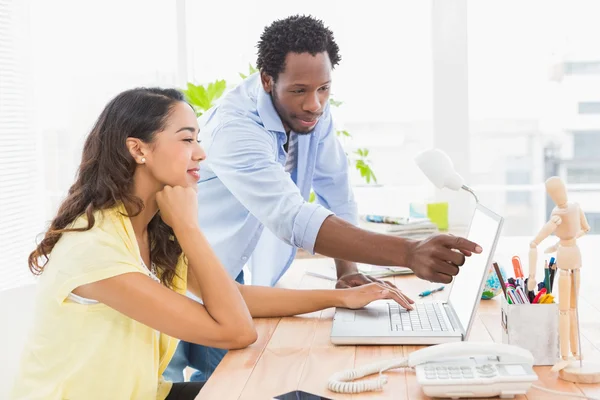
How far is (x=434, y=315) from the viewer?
65.9 inches

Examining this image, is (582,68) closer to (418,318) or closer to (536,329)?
(418,318)

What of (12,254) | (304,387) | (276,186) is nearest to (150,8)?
(12,254)

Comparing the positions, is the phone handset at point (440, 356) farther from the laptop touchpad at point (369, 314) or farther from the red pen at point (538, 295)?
the laptop touchpad at point (369, 314)

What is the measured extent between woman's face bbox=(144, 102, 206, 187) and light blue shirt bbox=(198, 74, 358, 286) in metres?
0.30

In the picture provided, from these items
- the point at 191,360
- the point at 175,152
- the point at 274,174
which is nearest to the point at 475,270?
the point at 274,174

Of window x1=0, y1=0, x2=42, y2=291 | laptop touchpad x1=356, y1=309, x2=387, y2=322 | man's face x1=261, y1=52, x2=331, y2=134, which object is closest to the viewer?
laptop touchpad x1=356, y1=309, x2=387, y2=322

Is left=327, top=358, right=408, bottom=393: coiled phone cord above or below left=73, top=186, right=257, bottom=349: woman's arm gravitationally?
below

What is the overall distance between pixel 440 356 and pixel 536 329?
0.21 m

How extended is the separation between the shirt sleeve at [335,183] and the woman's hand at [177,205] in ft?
2.93

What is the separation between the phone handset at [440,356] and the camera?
1222mm

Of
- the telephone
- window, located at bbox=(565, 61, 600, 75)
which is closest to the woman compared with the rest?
the telephone

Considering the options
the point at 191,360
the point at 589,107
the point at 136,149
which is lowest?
the point at 191,360

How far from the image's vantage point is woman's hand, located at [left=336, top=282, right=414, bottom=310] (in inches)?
68.1

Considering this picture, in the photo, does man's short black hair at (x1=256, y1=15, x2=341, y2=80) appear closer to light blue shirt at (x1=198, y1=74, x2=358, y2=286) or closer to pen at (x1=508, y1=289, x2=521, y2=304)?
light blue shirt at (x1=198, y1=74, x2=358, y2=286)
